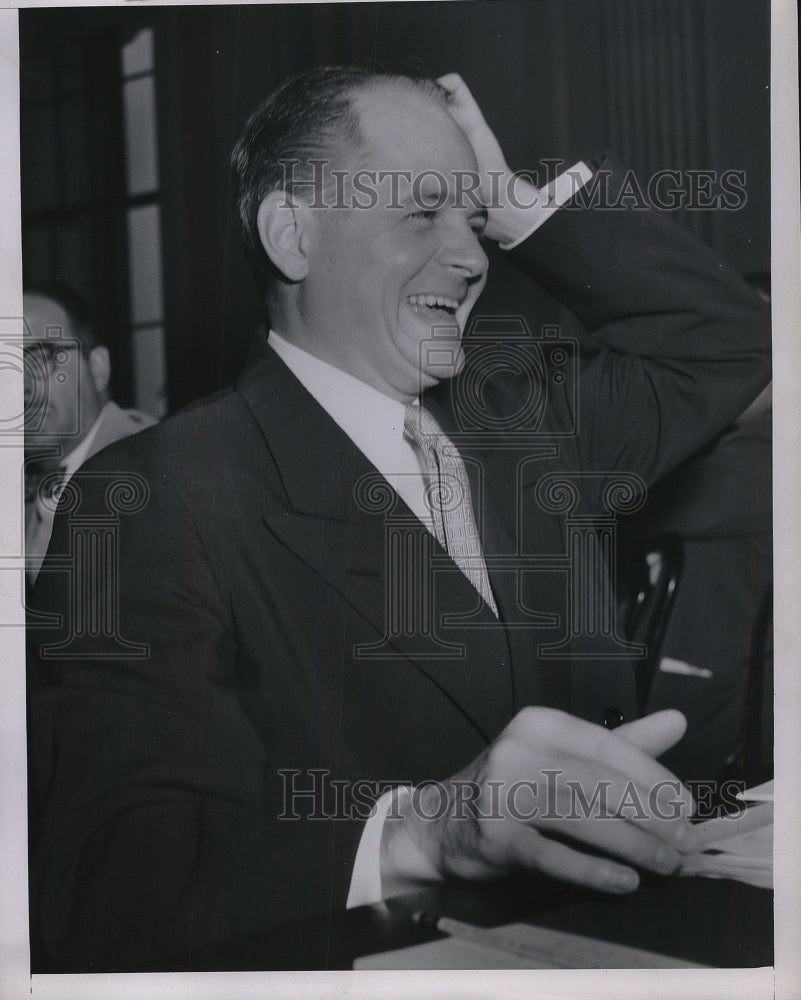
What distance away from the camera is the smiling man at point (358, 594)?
154cm

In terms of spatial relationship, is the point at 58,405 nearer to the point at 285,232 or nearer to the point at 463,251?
the point at 285,232

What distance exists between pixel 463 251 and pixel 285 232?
30 cm

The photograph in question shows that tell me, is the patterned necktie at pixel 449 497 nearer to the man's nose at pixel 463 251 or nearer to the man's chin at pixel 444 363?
the man's chin at pixel 444 363

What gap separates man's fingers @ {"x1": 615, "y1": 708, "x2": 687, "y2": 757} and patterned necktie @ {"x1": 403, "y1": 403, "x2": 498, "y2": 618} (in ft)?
1.02

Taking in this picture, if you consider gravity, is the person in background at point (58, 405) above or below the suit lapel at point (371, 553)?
above

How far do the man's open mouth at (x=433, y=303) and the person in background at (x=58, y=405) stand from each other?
19.0 inches

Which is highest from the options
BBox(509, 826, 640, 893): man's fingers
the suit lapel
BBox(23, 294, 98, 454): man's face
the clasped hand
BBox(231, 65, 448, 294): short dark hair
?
BBox(231, 65, 448, 294): short dark hair

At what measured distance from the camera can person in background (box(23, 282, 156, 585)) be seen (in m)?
1.57

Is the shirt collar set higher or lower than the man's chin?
lower

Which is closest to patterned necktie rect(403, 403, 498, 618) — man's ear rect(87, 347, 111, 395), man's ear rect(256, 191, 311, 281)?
man's ear rect(256, 191, 311, 281)

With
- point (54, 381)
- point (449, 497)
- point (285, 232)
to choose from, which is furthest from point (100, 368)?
point (449, 497)

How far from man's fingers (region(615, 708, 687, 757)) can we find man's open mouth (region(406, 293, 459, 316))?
2.50ft

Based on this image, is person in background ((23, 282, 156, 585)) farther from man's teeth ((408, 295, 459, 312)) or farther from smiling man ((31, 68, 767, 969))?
man's teeth ((408, 295, 459, 312))

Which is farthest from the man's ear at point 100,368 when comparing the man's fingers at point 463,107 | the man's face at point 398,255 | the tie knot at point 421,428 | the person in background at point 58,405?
the man's fingers at point 463,107
